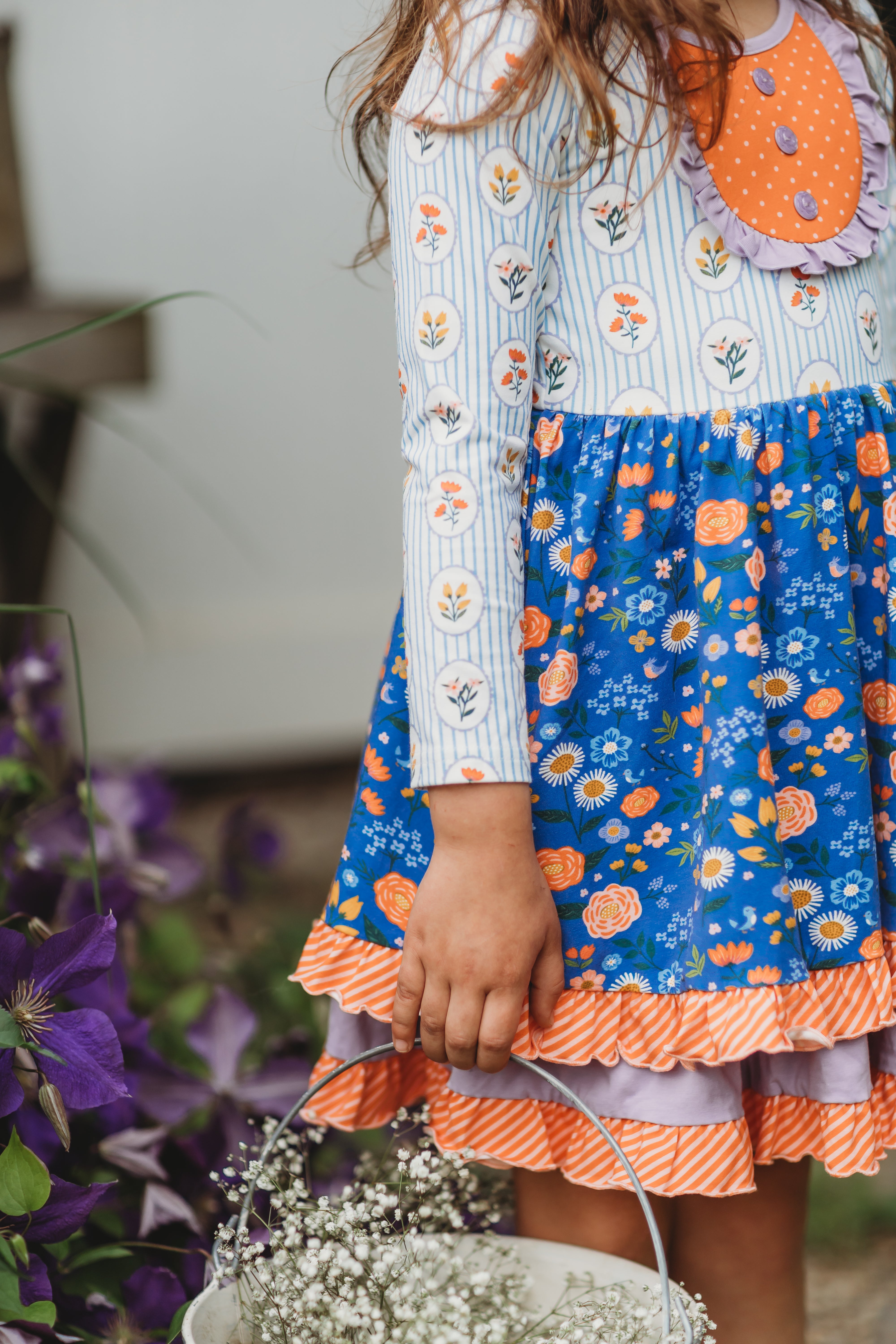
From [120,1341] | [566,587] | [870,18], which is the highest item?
[870,18]

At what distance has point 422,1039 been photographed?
67 centimetres

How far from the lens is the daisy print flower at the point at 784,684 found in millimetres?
714

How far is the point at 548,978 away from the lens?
26.8 inches

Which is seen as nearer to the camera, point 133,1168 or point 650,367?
point 650,367

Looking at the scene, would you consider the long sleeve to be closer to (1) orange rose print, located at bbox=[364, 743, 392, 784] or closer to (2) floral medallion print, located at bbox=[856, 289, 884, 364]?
(1) orange rose print, located at bbox=[364, 743, 392, 784]

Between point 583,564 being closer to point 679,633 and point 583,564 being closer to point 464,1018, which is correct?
point 679,633

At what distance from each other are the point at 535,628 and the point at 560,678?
36 millimetres

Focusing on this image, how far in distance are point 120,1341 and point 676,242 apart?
76 centimetres

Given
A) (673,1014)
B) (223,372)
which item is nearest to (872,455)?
(673,1014)

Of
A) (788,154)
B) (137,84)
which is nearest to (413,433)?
(788,154)

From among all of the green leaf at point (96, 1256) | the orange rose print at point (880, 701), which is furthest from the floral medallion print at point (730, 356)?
the green leaf at point (96, 1256)

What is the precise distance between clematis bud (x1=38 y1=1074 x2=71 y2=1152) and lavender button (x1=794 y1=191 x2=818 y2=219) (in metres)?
0.67

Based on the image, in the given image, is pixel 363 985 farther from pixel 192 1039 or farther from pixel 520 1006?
pixel 192 1039

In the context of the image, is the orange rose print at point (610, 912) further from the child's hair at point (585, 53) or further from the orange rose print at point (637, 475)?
Answer: the child's hair at point (585, 53)
